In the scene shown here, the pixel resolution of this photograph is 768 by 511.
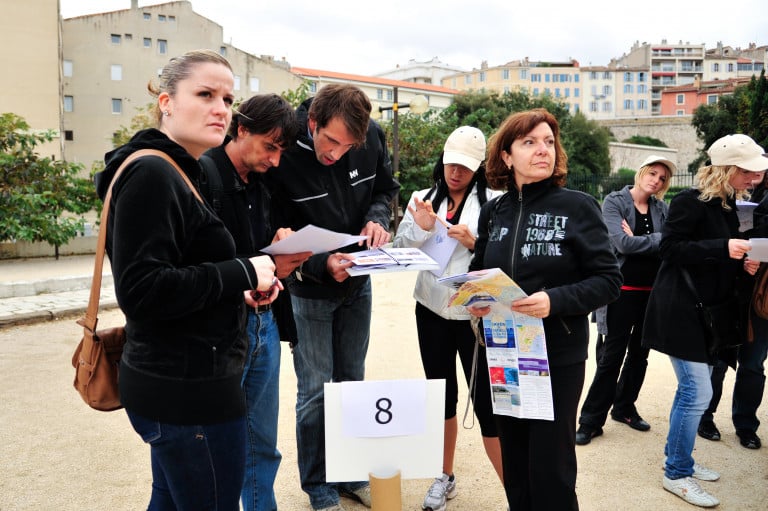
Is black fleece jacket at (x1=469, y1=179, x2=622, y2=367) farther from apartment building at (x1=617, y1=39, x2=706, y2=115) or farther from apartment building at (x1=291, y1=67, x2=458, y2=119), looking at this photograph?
apartment building at (x1=617, y1=39, x2=706, y2=115)

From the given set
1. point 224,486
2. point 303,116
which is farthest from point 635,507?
point 303,116

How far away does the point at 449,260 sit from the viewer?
11.5 ft

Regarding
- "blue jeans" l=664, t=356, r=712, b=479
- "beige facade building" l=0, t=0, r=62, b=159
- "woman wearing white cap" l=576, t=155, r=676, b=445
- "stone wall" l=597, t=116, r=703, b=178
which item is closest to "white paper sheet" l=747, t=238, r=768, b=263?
"blue jeans" l=664, t=356, r=712, b=479

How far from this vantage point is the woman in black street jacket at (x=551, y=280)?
2506 mm

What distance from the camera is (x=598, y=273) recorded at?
2.55 meters

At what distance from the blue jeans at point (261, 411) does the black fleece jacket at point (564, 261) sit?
111 cm

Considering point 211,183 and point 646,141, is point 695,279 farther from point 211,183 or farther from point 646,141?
point 646,141

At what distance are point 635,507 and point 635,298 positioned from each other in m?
1.62

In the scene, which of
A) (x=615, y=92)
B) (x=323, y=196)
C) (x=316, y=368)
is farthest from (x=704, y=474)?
(x=615, y=92)

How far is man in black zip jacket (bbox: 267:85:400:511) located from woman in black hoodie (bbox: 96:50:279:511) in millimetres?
1074

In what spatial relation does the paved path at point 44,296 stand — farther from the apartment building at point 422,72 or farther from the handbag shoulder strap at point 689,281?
the apartment building at point 422,72

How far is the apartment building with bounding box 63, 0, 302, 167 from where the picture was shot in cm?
4506

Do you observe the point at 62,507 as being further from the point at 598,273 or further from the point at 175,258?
the point at 598,273

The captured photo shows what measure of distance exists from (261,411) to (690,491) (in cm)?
252
